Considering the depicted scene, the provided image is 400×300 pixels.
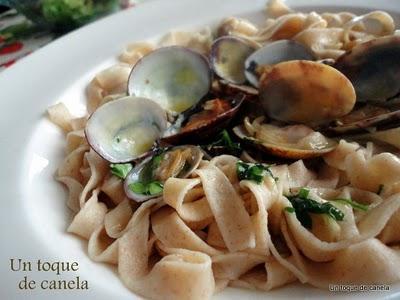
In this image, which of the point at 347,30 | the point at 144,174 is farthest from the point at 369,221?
the point at 347,30

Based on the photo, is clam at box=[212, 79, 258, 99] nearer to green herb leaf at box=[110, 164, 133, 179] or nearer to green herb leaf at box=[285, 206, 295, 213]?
green herb leaf at box=[110, 164, 133, 179]

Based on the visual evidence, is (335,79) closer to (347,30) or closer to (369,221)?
(369,221)

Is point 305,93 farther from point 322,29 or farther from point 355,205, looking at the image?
point 322,29

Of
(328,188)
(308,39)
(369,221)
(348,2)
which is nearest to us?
(369,221)

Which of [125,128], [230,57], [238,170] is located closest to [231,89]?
[230,57]

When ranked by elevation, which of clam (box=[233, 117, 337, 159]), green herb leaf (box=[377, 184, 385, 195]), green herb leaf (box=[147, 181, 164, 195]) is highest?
green herb leaf (box=[147, 181, 164, 195])

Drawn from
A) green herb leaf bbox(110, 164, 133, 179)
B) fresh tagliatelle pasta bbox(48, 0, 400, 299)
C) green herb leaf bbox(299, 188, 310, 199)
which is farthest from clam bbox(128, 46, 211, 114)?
green herb leaf bbox(299, 188, 310, 199)

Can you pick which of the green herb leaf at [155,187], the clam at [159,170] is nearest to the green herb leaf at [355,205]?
the clam at [159,170]
